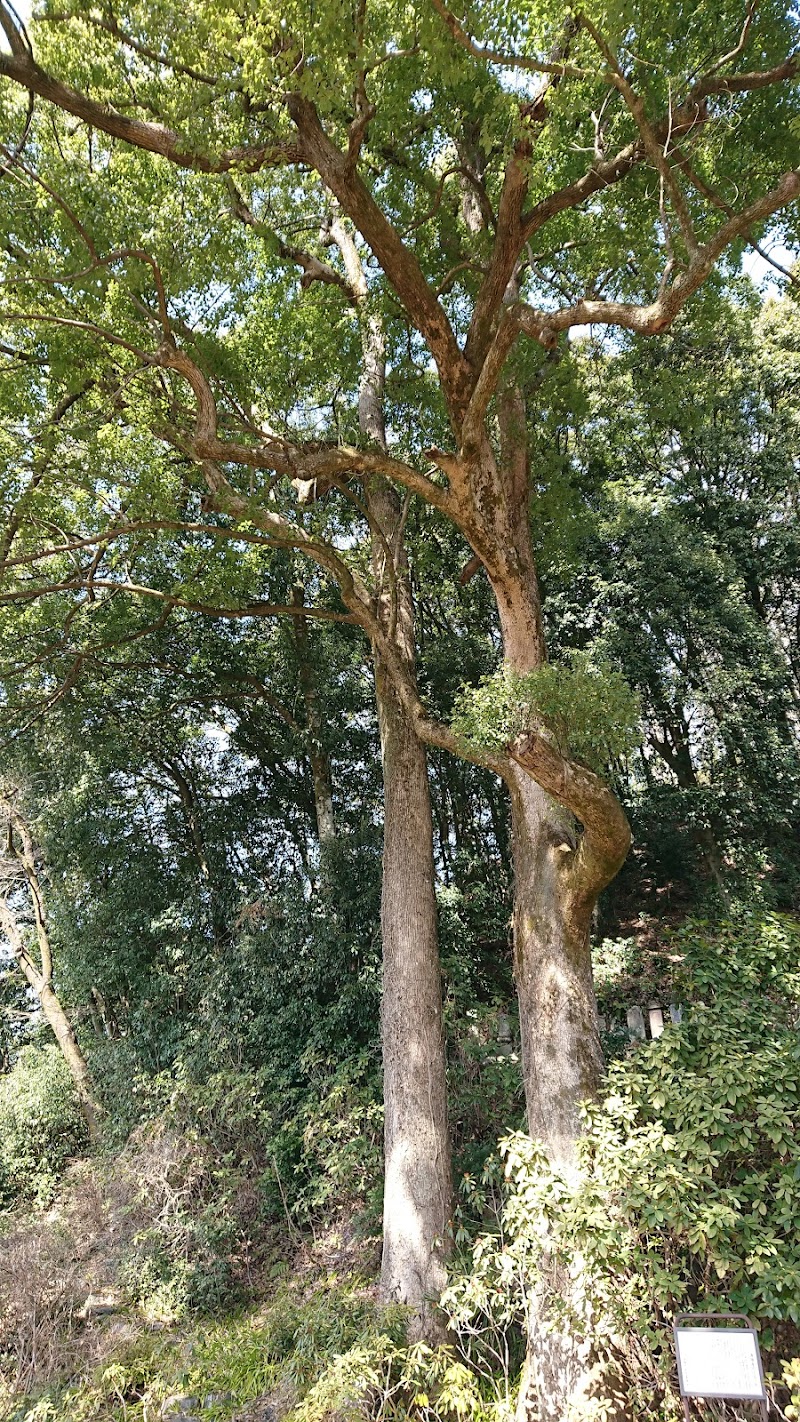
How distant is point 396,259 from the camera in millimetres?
4570

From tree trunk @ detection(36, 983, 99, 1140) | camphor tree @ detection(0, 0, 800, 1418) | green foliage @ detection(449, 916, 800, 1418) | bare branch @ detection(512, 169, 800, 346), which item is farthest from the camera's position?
tree trunk @ detection(36, 983, 99, 1140)

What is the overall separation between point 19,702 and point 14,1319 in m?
6.00

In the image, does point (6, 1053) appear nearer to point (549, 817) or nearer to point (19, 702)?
point (19, 702)

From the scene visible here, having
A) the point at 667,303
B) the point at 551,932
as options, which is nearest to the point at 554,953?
the point at 551,932

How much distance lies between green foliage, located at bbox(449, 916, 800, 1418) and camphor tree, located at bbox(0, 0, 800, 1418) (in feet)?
1.20

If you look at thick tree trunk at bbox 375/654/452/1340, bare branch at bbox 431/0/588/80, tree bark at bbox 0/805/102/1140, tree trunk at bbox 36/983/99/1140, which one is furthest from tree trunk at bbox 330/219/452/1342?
tree bark at bbox 0/805/102/1140

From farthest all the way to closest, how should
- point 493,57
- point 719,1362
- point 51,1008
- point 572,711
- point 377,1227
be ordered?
point 51,1008 < point 377,1227 < point 572,711 < point 493,57 < point 719,1362

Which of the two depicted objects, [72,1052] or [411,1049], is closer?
[411,1049]

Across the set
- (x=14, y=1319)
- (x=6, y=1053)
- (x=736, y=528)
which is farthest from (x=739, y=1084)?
(x=6, y=1053)

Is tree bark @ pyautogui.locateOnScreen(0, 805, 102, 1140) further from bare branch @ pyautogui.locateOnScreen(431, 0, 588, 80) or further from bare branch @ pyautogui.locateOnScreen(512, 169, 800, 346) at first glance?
bare branch @ pyautogui.locateOnScreen(431, 0, 588, 80)

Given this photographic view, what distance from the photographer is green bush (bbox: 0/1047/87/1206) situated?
27.0 feet

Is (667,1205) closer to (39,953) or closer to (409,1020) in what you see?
(409,1020)

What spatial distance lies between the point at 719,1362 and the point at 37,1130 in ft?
27.0

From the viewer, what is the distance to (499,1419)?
3.65 metres
